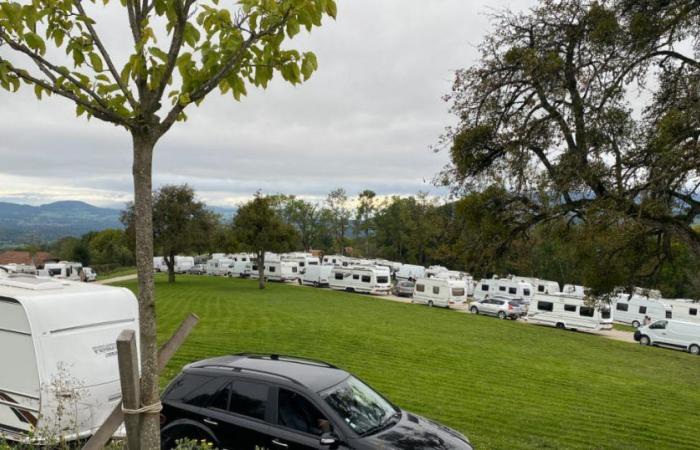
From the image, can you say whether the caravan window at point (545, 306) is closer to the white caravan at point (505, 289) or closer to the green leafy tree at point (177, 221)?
the white caravan at point (505, 289)

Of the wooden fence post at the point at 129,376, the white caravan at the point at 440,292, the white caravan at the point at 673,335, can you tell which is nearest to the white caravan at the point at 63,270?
the white caravan at the point at 440,292

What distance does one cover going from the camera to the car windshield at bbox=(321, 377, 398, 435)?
20.8 ft

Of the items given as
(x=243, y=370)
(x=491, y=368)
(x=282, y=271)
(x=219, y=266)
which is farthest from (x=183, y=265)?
(x=243, y=370)

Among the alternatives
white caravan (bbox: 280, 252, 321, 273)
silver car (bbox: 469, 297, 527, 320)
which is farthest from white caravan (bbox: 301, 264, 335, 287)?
silver car (bbox: 469, 297, 527, 320)

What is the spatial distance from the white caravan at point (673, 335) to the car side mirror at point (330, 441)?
3151cm

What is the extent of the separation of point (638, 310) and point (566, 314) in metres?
10.4

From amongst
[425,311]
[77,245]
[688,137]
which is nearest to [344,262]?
[425,311]

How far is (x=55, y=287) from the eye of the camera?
8.72 m

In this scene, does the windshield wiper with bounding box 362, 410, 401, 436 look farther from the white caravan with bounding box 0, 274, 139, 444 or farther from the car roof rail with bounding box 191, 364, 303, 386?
the white caravan with bounding box 0, 274, 139, 444

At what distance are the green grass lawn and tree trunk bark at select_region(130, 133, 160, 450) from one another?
7727mm

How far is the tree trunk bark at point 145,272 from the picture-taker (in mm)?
3188

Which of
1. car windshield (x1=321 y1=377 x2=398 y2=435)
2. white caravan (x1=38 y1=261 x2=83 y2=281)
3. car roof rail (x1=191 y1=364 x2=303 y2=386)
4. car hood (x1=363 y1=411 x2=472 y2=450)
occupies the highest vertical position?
car roof rail (x1=191 y1=364 x2=303 y2=386)

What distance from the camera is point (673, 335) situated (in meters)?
30.6

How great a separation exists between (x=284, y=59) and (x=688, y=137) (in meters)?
5.98
